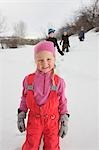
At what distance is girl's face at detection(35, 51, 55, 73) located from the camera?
1.93 meters

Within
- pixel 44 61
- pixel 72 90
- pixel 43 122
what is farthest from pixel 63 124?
pixel 72 90

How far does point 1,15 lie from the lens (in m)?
2.83

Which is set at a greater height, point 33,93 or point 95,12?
point 95,12

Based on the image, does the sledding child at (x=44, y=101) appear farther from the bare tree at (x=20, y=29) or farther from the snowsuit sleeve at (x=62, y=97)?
the bare tree at (x=20, y=29)

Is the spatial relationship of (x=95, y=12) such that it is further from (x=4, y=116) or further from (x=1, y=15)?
(x=4, y=116)

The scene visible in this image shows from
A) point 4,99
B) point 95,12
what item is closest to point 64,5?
point 95,12

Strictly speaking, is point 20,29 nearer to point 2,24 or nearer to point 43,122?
point 2,24

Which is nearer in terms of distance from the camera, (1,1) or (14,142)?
(14,142)

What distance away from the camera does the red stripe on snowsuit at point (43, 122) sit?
1.92 metres

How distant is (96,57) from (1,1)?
4.09ft

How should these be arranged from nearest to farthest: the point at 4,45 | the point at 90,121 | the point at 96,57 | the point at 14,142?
the point at 14,142 < the point at 90,121 < the point at 4,45 < the point at 96,57

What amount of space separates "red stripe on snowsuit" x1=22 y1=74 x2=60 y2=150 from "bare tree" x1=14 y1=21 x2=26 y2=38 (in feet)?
2.77

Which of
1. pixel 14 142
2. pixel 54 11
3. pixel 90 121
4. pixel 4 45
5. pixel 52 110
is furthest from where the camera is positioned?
pixel 4 45

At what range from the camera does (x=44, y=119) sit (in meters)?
1.94
